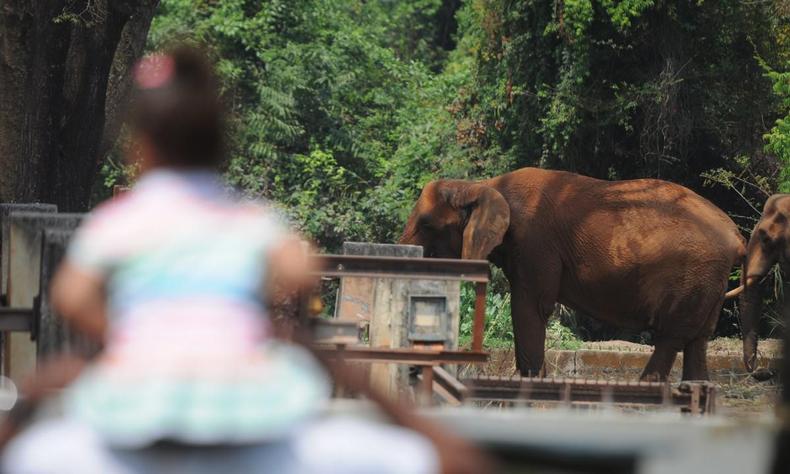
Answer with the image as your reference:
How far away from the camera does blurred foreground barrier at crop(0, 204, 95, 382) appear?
6.98 metres

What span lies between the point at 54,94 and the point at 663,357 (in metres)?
6.50

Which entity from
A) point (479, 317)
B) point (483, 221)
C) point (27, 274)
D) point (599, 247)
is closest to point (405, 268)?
point (479, 317)

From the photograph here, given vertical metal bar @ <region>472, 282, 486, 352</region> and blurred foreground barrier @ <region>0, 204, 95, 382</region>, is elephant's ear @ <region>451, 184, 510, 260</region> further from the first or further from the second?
blurred foreground barrier @ <region>0, 204, 95, 382</region>

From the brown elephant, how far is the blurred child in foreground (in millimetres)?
11909

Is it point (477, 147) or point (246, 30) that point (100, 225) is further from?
point (246, 30)

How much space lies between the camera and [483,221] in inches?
598

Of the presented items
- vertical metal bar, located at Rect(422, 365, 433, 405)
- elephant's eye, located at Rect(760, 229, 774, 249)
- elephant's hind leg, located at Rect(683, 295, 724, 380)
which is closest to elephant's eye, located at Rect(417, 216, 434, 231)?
elephant's hind leg, located at Rect(683, 295, 724, 380)

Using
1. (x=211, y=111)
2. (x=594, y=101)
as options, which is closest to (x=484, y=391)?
(x=211, y=111)

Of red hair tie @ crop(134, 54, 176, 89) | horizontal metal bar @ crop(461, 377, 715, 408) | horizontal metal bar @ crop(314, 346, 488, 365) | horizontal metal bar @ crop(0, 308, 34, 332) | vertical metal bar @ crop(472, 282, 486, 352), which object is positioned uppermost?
red hair tie @ crop(134, 54, 176, 89)

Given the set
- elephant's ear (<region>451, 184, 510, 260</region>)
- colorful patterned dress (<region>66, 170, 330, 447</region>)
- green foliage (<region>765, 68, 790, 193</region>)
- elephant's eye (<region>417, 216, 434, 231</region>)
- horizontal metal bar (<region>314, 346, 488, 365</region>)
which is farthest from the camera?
green foliage (<region>765, 68, 790, 193</region>)

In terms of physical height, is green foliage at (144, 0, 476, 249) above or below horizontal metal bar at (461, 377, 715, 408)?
above

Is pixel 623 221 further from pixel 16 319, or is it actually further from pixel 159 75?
pixel 159 75

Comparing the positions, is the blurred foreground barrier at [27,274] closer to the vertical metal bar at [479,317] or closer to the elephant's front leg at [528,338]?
the vertical metal bar at [479,317]

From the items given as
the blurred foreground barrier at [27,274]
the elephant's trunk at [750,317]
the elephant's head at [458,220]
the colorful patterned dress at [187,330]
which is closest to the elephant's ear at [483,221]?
the elephant's head at [458,220]
